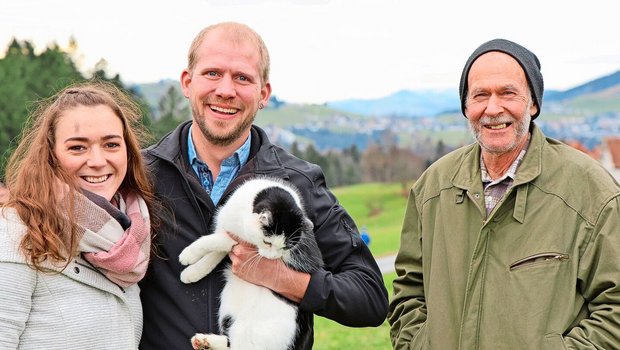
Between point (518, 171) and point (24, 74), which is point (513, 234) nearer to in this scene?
point (518, 171)

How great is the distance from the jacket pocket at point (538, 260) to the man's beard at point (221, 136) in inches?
64.9

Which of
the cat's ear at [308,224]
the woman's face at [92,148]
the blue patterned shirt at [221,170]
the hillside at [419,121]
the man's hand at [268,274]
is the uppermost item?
the woman's face at [92,148]

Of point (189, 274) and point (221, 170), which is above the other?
point (221, 170)

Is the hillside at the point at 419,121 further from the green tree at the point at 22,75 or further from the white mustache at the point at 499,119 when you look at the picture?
the white mustache at the point at 499,119

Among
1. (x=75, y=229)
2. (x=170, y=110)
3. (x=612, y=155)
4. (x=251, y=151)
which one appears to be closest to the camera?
(x=75, y=229)

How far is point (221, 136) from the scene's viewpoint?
154 inches

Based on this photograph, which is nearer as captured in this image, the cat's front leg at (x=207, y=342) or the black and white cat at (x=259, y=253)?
the cat's front leg at (x=207, y=342)

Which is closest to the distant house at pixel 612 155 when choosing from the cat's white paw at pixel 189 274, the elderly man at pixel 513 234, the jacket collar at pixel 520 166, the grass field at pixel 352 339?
the grass field at pixel 352 339

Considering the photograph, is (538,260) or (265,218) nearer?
(538,260)

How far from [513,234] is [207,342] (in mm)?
1704

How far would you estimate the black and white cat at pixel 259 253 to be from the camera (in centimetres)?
375

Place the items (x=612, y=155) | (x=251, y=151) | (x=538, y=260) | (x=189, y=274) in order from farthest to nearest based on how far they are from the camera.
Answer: (x=612, y=155), (x=251, y=151), (x=189, y=274), (x=538, y=260)

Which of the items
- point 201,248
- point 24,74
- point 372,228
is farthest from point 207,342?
point 24,74

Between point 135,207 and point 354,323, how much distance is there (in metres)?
1.39
